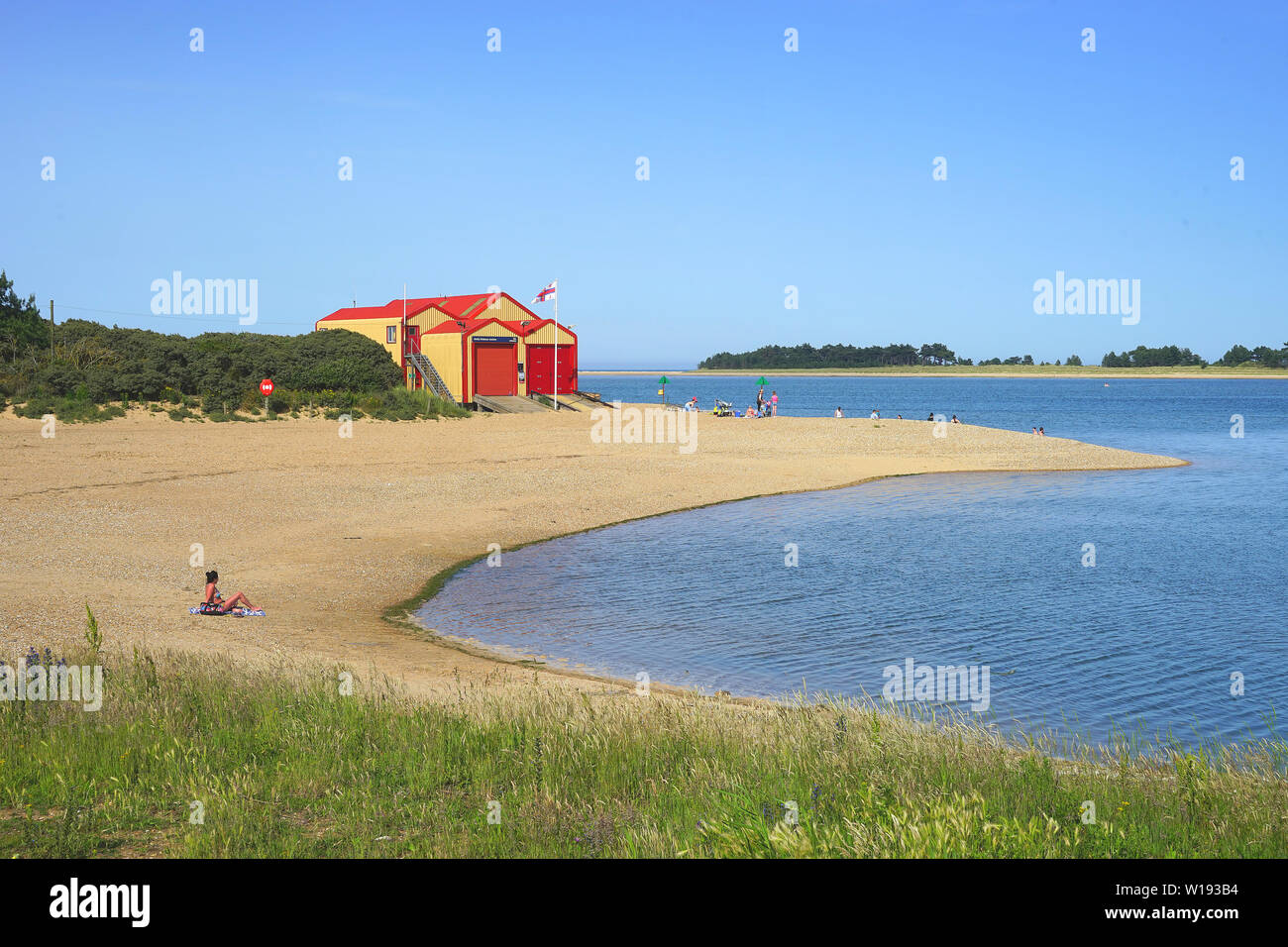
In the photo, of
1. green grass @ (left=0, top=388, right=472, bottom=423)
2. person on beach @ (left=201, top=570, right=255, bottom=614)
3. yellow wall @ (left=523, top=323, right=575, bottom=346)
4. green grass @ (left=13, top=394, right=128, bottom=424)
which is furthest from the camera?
yellow wall @ (left=523, top=323, right=575, bottom=346)

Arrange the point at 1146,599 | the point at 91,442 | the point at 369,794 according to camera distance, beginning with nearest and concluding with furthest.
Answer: the point at 369,794 < the point at 1146,599 < the point at 91,442

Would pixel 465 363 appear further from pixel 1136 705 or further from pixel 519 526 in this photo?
pixel 1136 705

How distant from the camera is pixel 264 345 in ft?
217

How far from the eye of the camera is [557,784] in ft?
25.7

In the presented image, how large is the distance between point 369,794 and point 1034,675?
34.4ft

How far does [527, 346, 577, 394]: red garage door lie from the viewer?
69812mm

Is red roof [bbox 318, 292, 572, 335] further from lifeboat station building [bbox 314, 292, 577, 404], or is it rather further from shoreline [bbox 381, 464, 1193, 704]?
shoreline [bbox 381, 464, 1193, 704]

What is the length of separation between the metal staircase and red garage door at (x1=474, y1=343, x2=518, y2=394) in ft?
6.32

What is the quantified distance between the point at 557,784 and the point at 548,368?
63863 mm

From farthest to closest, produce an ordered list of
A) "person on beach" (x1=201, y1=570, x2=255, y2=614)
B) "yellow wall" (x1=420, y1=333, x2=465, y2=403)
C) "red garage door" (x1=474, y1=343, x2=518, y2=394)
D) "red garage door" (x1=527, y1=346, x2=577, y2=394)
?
"red garage door" (x1=527, y1=346, x2=577, y2=394), "red garage door" (x1=474, y1=343, x2=518, y2=394), "yellow wall" (x1=420, y1=333, x2=465, y2=403), "person on beach" (x1=201, y1=570, x2=255, y2=614)

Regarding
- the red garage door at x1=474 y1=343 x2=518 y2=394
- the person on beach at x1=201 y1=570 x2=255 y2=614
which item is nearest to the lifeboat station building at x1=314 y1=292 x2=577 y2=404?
the red garage door at x1=474 y1=343 x2=518 y2=394
